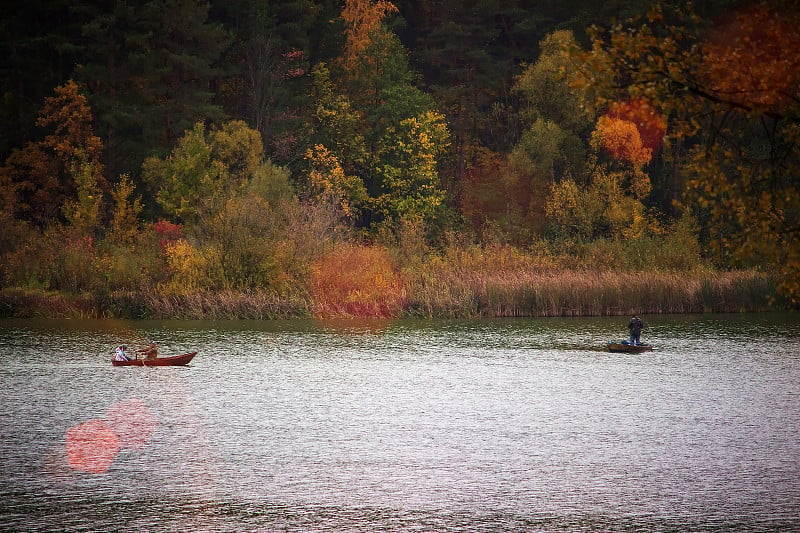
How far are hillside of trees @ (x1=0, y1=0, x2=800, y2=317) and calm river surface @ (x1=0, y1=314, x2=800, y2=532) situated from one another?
1463 cm

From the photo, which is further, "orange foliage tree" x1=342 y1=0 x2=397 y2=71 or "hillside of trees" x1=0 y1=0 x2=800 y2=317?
"orange foliage tree" x1=342 y1=0 x2=397 y2=71

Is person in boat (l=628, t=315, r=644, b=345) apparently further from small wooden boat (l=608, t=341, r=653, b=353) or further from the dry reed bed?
the dry reed bed

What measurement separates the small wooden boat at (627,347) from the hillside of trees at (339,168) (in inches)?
450

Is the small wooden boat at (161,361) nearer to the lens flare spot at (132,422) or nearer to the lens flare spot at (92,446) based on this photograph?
the lens flare spot at (132,422)

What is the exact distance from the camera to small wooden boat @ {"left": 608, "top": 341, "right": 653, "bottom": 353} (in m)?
37.5

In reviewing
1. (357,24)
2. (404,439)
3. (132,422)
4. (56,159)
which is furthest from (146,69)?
(404,439)

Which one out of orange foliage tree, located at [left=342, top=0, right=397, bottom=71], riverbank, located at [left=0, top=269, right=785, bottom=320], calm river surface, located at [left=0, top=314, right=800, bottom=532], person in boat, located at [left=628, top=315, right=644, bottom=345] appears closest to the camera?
calm river surface, located at [left=0, top=314, right=800, bottom=532]

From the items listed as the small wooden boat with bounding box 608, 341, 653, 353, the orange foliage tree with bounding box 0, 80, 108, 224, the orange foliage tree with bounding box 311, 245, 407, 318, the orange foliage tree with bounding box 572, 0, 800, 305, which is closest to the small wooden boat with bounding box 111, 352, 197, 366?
the small wooden boat with bounding box 608, 341, 653, 353

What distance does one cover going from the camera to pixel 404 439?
848 inches

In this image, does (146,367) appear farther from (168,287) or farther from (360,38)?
(360,38)

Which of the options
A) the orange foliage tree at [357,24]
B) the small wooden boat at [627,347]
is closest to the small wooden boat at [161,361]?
the small wooden boat at [627,347]

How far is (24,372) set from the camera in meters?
32.5

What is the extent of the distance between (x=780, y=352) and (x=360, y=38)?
56.1 metres

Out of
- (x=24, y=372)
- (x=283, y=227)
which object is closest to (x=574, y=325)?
(x=283, y=227)
